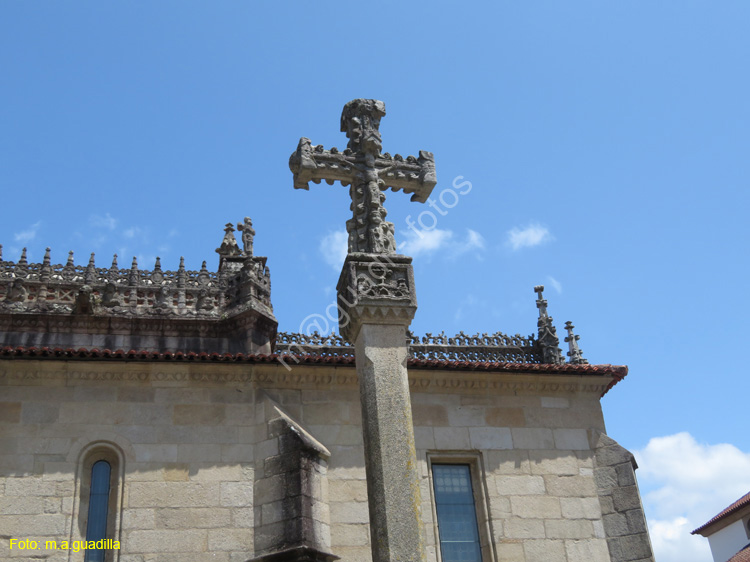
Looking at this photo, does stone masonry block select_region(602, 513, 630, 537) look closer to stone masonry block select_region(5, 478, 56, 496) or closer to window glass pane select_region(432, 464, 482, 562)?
window glass pane select_region(432, 464, 482, 562)

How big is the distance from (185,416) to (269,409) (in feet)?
4.37

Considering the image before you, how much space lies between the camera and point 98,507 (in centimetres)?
1177

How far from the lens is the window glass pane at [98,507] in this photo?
11445 mm

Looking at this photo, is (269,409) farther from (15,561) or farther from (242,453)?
(15,561)

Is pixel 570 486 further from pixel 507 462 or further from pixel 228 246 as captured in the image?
pixel 228 246

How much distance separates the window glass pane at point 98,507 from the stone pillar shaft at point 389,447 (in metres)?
5.74

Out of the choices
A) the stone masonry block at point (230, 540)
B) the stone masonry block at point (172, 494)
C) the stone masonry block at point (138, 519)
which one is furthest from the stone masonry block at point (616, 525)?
Result: the stone masonry block at point (138, 519)

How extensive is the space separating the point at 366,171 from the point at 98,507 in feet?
22.0

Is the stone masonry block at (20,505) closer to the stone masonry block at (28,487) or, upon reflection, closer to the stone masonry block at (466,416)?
the stone masonry block at (28,487)

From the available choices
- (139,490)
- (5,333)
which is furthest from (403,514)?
(5,333)

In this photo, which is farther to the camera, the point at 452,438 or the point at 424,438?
the point at 452,438

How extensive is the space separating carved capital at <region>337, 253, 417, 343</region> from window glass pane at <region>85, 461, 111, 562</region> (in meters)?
5.55

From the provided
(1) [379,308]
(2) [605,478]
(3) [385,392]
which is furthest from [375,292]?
(2) [605,478]

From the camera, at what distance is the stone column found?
7195 mm
